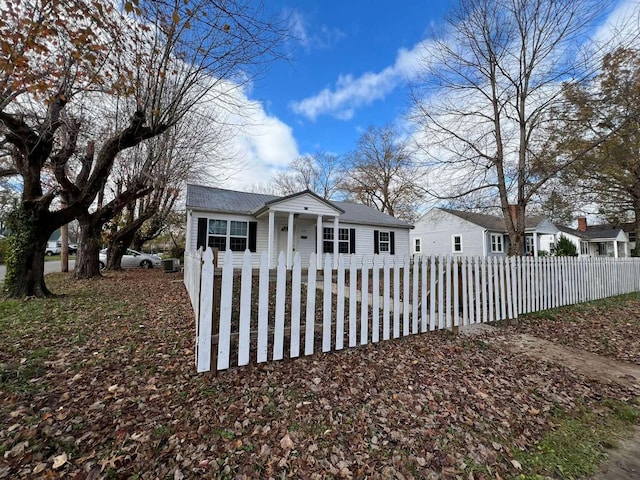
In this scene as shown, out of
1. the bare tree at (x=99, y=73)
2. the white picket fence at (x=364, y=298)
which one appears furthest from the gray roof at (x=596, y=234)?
the bare tree at (x=99, y=73)

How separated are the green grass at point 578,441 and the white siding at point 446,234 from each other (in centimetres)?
1760

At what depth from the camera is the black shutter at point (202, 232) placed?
36.9 ft

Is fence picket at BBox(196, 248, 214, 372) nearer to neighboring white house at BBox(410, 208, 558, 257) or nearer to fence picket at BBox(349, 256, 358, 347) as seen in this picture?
fence picket at BBox(349, 256, 358, 347)

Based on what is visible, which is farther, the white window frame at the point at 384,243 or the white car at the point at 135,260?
the white car at the point at 135,260

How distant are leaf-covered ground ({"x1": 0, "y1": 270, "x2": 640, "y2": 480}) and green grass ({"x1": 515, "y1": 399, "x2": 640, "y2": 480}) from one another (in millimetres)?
68

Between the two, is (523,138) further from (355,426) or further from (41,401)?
(41,401)

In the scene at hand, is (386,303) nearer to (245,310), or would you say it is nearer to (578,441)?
(245,310)

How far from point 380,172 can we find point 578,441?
83.5 feet

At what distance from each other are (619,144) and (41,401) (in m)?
14.9

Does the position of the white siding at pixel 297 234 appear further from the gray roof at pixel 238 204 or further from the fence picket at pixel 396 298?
the fence picket at pixel 396 298

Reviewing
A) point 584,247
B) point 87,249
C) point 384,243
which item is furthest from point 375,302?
point 584,247

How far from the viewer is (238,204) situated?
12.7 meters

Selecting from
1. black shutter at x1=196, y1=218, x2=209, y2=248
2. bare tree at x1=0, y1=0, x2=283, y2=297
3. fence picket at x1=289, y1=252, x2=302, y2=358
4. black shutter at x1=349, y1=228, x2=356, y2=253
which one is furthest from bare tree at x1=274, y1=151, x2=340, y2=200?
fence picket at x1=289, y1=252, x2=302, y2=358

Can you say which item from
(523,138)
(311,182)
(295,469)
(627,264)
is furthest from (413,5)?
(311,182)
